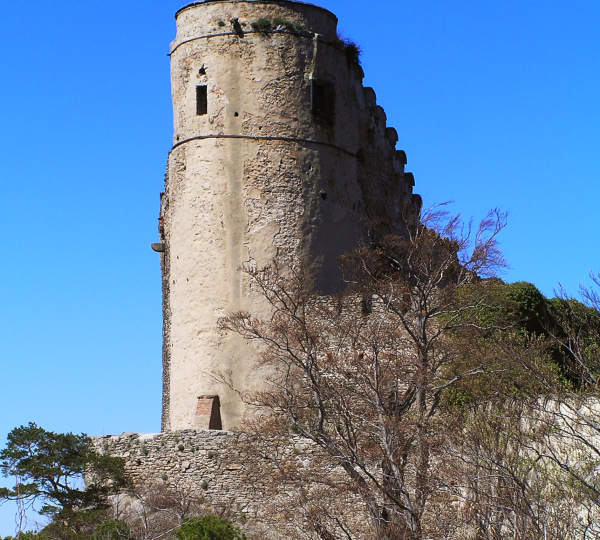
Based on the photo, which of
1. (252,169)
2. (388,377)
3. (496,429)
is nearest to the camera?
(496,429)

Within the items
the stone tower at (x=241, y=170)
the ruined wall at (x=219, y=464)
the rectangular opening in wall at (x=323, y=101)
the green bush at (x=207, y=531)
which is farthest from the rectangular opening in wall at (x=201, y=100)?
the green bush at (x=207, y=531)

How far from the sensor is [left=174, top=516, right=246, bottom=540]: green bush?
2358cm

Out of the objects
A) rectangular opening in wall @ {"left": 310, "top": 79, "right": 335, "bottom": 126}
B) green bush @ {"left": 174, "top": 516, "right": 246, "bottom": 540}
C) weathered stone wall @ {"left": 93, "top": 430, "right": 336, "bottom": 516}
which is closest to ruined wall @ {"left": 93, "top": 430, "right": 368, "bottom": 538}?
weathered stone wall @ {"left": 93, "top": 430, "right": 336, "bottom": 516}

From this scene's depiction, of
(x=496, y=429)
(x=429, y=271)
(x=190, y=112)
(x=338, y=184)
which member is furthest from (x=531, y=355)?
(x=190, y=112)

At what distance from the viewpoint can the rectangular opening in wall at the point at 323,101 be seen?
32.4m

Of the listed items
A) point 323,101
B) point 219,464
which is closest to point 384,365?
point 219,464

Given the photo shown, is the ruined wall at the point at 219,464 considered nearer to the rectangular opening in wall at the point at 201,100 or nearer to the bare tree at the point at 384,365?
the bare tree at the point at 384,365

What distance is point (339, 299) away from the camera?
30016 mm

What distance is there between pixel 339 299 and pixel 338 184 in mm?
3820

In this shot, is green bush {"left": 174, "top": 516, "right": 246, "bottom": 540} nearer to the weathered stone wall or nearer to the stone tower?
the weathered stone wall

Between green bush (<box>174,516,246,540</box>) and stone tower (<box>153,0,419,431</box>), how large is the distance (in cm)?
635

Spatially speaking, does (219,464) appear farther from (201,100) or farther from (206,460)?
(201,100)

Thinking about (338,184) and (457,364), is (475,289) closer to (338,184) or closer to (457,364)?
(457,364)

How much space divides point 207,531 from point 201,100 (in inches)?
484
